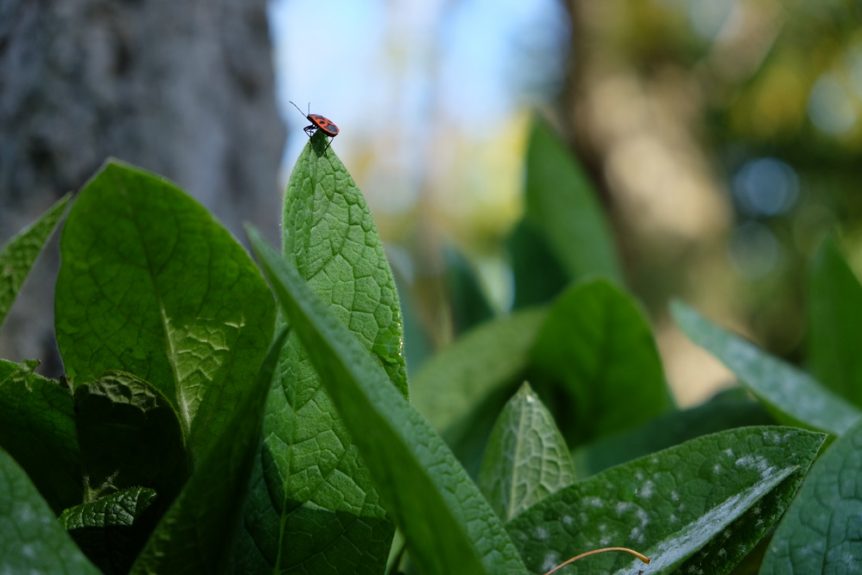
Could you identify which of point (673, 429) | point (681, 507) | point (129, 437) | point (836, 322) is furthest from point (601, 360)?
point (129, 437)

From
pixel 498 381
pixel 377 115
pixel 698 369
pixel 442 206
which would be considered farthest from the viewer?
pixel 377 115

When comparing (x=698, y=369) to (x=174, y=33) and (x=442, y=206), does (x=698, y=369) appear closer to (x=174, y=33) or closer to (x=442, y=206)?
(x=174, y=33)

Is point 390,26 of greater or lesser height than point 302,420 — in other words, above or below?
above

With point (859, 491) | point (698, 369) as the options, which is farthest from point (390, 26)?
point (859, 491)

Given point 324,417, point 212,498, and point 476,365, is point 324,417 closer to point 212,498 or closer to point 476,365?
point 212,498

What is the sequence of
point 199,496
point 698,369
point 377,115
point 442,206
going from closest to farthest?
1. point 199,496
2. point 698,369
3. point 442,206
4. point 377,115

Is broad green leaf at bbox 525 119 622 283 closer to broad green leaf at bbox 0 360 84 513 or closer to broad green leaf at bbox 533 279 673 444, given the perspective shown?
broad green leaf at bbox 533 279 673 444

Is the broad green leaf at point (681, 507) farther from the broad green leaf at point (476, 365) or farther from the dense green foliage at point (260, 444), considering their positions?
the broad green leaf at point (476, 365)
